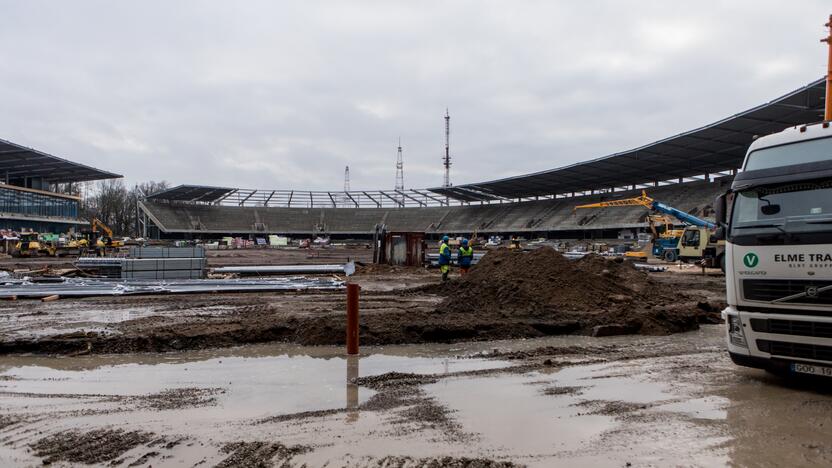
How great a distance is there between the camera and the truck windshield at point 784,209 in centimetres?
486

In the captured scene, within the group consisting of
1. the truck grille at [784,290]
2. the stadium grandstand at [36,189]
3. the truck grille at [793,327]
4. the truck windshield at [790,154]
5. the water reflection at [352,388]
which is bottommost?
the water reflection at [352,388]

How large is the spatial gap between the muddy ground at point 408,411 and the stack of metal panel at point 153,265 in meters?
11.4

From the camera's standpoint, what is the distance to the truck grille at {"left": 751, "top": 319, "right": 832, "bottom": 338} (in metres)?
4.68

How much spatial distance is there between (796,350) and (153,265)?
60.8ft

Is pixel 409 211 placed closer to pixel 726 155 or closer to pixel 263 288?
pixel 726 155

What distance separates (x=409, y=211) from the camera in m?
80.8

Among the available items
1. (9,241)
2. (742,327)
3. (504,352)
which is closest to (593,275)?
(504,352)

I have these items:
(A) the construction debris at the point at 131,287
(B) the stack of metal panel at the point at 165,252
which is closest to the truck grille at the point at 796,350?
(A) the construction debris at the point at 131,287

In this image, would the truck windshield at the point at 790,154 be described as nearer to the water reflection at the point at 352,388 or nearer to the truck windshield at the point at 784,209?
the truck windshield at the point at 784,209

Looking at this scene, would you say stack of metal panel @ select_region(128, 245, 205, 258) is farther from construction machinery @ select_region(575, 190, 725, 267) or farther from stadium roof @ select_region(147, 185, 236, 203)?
stadium roof @ select_region(147, 185, 236, 203)

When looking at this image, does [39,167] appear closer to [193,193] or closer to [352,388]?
[193,193]

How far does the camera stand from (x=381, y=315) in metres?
9.91

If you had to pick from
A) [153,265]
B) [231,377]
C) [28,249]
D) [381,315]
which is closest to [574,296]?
[381,315]

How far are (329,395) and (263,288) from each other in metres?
10.8
